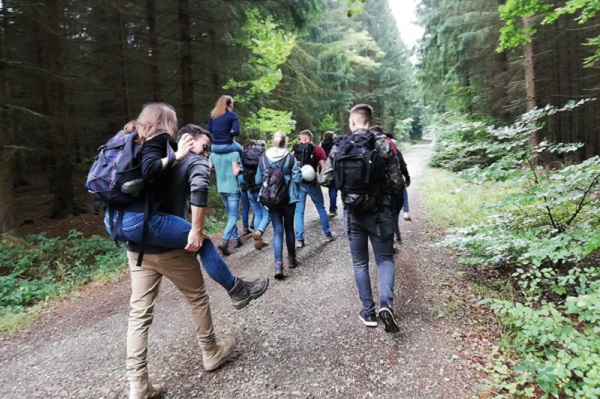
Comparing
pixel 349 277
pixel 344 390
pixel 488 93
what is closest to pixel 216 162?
pixel 349 277

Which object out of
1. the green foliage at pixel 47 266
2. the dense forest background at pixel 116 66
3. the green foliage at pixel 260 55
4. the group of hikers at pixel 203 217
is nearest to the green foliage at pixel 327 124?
the dense forest background at pixel 116 66

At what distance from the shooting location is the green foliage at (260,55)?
36.6 feet

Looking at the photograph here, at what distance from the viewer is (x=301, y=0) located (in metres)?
8.85

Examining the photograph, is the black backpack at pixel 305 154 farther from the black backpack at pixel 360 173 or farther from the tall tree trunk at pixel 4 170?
the tall tree trunk at pixel 4 170

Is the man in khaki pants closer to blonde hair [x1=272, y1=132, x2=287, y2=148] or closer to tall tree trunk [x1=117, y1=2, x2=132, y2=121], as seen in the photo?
blonde hair [x1=272, y1=132, x2=287, y2=148]

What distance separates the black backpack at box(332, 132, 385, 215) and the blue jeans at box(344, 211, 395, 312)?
0.15 m

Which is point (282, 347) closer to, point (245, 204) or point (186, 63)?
point (245, 204)

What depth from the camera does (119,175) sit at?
2324 millimetres

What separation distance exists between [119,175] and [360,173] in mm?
2149

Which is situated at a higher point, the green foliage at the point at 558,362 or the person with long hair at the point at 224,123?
the person with long hair at the point at 224,123

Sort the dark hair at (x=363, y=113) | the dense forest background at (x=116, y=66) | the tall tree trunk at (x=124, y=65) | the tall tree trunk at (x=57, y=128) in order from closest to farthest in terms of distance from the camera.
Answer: the dark hair at (x=363, y=113), the dense forest background at (x=116, y=66), the tall tree trunk at (x=57, y=128), the tall tree trunk at (x=124, y=65)

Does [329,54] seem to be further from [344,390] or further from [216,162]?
[344,390]

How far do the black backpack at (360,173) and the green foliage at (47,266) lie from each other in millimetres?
4895

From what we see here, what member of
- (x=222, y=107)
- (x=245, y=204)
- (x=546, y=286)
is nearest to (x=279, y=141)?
(x=222, y=107)
